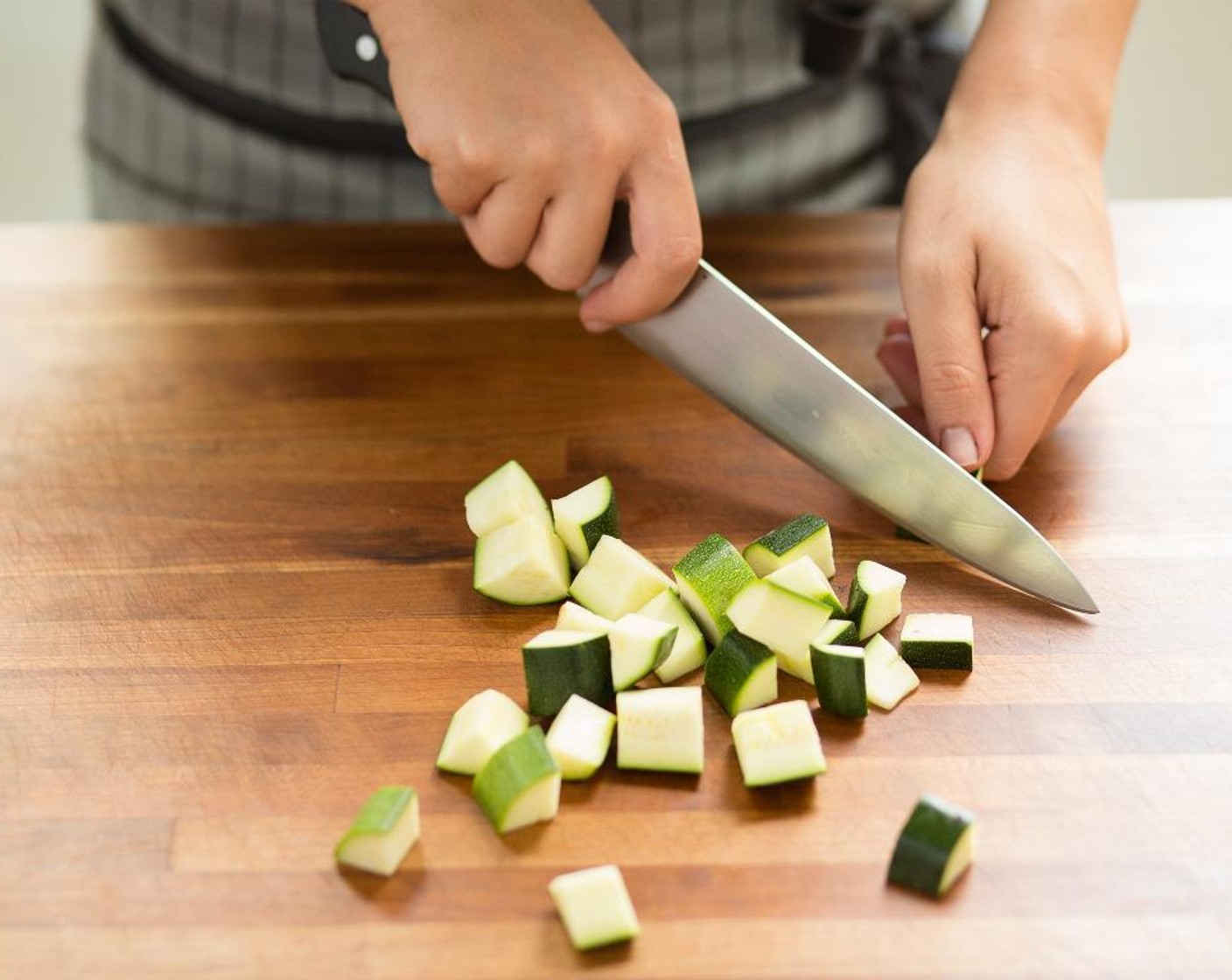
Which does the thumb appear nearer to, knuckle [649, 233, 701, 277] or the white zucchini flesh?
knuckle [649, 233, 701, 277]

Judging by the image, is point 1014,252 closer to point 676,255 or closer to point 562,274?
point 676,255

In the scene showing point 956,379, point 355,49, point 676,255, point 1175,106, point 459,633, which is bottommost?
point 1175,106

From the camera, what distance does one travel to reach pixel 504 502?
1685 millimetres

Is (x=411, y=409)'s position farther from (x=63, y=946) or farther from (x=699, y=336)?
(x=63, y=946)

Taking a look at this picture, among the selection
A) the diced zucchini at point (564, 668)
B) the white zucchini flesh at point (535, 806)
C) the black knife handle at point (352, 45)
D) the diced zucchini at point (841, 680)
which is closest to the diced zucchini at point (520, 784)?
the white zucchini flesh at point (535, 806)

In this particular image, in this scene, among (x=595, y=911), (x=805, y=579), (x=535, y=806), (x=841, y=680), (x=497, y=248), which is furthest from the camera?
(x=497, y=248)

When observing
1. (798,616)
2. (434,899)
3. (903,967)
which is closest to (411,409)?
(798,616)

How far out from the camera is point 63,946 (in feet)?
4.09

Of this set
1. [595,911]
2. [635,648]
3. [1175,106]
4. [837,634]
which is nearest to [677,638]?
[635,648]

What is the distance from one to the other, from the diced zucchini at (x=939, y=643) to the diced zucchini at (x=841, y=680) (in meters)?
0.08

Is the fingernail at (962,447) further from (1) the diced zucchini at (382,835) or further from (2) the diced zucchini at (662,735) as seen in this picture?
(1) the diced zucchini at (382,835)

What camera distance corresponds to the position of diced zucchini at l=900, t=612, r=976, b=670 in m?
1.51

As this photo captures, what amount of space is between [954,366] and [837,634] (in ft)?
1.35

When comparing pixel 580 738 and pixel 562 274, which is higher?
pixel 562 274
